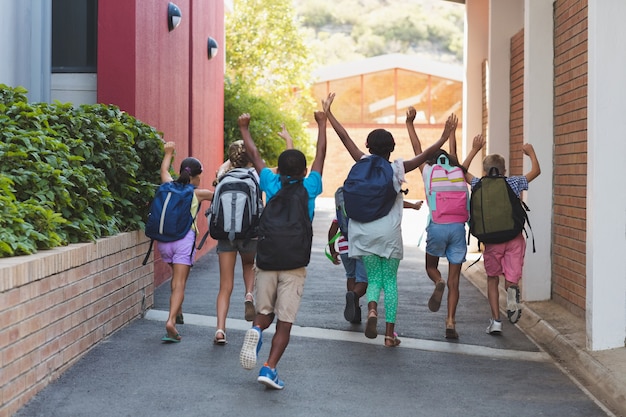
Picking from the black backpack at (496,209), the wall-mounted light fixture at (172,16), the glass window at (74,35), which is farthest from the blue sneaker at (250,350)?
the wall-mounted light fixture at (172,16)

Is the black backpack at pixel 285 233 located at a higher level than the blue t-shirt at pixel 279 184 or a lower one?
lower

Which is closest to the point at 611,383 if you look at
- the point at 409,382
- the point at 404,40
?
the point at 409,382

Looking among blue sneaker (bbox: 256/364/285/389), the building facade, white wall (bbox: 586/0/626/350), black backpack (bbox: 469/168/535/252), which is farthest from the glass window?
blue sneaker (bbox: 256/364/285/389)

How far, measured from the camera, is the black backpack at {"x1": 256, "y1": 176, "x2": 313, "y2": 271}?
7004mm

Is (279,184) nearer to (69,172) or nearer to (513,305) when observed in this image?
(69,172)

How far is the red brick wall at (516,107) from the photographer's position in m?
14.7

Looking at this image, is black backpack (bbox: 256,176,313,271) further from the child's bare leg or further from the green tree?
the green tree

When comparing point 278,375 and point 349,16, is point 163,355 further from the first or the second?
point 349,16

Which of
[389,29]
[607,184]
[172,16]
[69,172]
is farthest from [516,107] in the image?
[389,29]

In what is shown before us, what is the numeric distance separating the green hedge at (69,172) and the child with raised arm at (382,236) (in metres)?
2.19

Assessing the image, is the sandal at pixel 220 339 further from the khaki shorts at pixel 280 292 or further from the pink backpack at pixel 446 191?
the pink backpack at pixel 446 191

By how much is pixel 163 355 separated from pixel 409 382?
6.79ft

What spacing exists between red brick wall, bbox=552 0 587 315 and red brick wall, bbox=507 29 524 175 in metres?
2.98

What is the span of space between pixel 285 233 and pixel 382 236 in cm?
164
